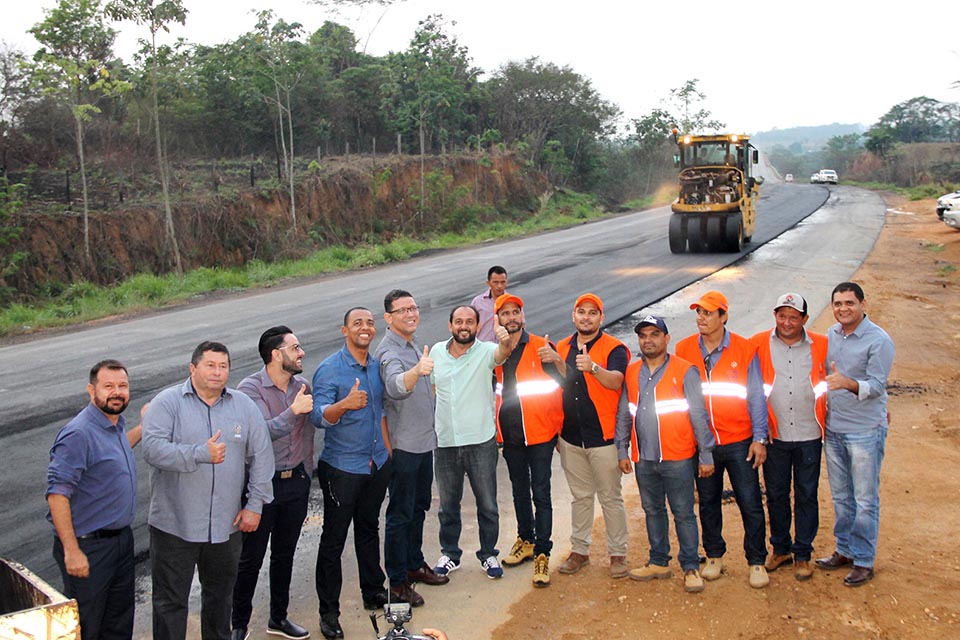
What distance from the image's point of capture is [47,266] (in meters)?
20.7

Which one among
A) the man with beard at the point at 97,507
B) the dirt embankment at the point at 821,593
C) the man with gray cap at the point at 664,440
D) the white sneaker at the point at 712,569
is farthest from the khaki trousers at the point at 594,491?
the man with beard at the point at 97,507

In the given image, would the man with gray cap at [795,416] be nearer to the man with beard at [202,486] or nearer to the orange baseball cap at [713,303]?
the orange baseball cap at [713,303]

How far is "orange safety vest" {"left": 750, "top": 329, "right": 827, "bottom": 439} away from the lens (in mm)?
5832

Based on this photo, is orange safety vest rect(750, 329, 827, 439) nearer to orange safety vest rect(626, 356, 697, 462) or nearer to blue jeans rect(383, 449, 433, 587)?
orange safety vest rect(626, 356, 697, 462)

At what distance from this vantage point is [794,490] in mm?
5906

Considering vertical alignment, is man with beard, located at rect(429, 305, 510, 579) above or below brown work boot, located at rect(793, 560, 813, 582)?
above

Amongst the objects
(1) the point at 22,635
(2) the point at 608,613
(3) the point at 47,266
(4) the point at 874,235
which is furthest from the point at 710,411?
(4) the point at 874,235

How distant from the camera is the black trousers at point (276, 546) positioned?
5316mm

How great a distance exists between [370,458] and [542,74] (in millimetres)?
47636

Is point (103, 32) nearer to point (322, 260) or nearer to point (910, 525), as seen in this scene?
point (322, 260)

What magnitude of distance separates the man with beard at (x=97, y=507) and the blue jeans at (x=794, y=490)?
425 cm

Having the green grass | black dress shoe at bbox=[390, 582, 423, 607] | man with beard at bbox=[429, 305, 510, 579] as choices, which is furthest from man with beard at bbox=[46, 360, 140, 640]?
the green grass

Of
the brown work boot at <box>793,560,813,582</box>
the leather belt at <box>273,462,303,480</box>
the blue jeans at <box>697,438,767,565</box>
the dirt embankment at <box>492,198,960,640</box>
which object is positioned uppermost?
the leather belt at <box>273,462,303,480</box>

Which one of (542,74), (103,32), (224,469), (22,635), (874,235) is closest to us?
(22,635)
